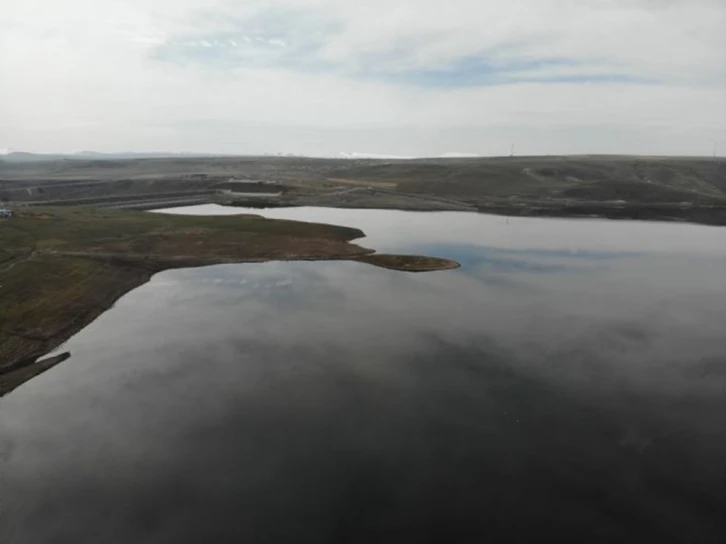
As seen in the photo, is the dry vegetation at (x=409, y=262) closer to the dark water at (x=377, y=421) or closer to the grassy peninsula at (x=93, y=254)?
the grassy peninsula at (x=93, y=254)

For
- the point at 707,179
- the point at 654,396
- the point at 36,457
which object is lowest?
the point at 36,457

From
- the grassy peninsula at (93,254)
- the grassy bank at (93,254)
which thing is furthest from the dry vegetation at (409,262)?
the grassy bank at (93,254)

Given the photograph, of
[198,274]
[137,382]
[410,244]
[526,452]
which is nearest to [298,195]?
[410,244]

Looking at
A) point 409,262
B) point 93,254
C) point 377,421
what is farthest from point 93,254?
point 377,421

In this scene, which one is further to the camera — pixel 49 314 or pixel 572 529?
pixel 49 314

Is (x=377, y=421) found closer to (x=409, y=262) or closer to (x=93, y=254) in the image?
(x=409, y=262)

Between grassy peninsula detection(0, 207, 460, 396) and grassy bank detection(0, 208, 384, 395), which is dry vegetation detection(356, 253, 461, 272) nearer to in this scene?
grassy peninsula detection(0, 207, 460, 396)

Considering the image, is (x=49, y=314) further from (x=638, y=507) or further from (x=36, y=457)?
(x=638, y=507)
